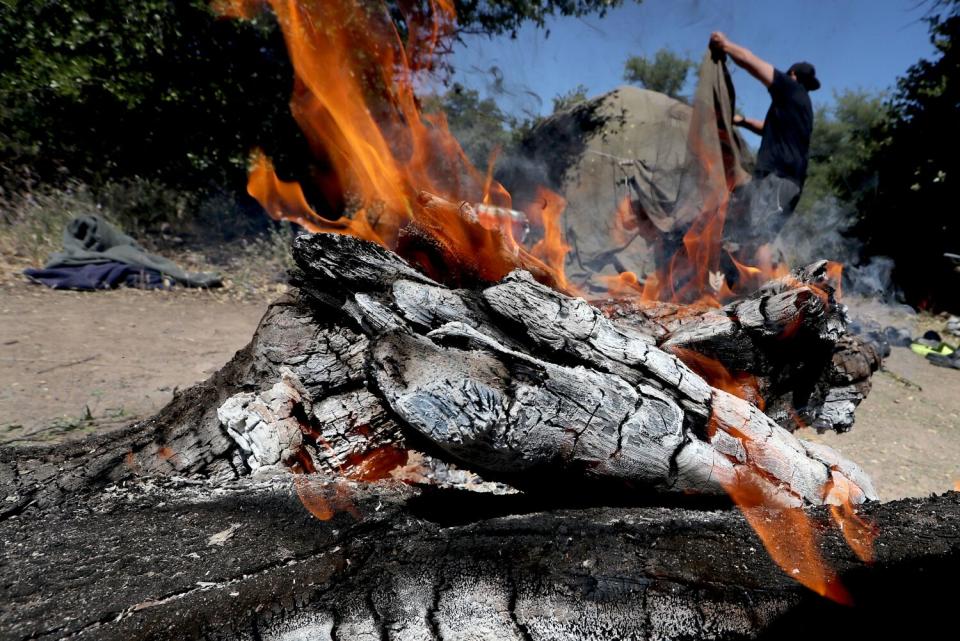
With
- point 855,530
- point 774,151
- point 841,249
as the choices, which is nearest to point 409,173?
point 855,530

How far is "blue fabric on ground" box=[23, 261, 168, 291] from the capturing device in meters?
6.25

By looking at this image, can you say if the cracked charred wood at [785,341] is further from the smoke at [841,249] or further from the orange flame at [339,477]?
the smoke at [841,249]

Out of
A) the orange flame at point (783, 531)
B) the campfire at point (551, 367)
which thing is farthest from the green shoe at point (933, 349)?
the orange flame at point (783, 531)

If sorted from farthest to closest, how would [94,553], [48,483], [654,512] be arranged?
[48,483] → [654,512] → [94,553]

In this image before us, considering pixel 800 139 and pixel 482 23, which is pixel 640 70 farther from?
pixel 800 139

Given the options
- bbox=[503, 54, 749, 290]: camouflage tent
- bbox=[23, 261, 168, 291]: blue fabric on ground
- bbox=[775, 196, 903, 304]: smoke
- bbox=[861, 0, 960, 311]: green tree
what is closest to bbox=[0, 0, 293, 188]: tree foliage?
bbox=[23, 261, 168, 291]: blue fabric on ground

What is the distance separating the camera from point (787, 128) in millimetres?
4930

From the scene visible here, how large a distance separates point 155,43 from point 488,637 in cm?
882

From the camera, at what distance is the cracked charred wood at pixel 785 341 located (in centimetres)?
246

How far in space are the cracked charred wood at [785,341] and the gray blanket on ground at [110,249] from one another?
20.2 ft

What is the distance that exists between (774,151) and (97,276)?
24.4ft

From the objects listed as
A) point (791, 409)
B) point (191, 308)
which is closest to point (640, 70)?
point (191, 308)

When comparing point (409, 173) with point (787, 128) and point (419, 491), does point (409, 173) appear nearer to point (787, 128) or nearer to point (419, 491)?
point (419, 491)

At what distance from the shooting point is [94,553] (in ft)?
4.89
